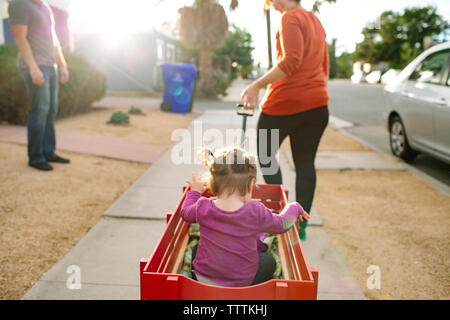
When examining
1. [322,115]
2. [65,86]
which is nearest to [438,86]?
[322,115]

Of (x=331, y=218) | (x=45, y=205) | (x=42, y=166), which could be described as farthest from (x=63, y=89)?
(x=331, y=218)

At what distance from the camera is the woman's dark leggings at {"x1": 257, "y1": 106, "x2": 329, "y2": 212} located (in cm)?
322

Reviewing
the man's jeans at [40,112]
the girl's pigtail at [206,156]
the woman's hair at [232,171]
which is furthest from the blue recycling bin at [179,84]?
the woman's hair at [232,171]

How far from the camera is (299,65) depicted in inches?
116

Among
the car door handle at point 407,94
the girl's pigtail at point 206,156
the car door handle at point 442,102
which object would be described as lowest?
the girl's pigtail at point 206,156

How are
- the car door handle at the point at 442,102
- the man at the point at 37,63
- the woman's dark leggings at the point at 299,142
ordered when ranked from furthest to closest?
the car door handle at the point at 442,102 → the man at the point at 37,63 → the woman's dark leggings at the point at 299,142

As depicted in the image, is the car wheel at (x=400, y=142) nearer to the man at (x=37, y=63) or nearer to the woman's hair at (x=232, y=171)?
the man at (x=37, y=63)

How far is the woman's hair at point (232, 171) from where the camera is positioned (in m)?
1.92

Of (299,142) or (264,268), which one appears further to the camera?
(299,142)

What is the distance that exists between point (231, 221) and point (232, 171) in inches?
9.2

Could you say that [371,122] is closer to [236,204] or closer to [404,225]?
[404,225]

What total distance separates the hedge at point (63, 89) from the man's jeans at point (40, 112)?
10.8ft

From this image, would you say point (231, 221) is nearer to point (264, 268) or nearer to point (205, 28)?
point (264, 268)

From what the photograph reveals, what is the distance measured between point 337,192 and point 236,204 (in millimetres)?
3493
